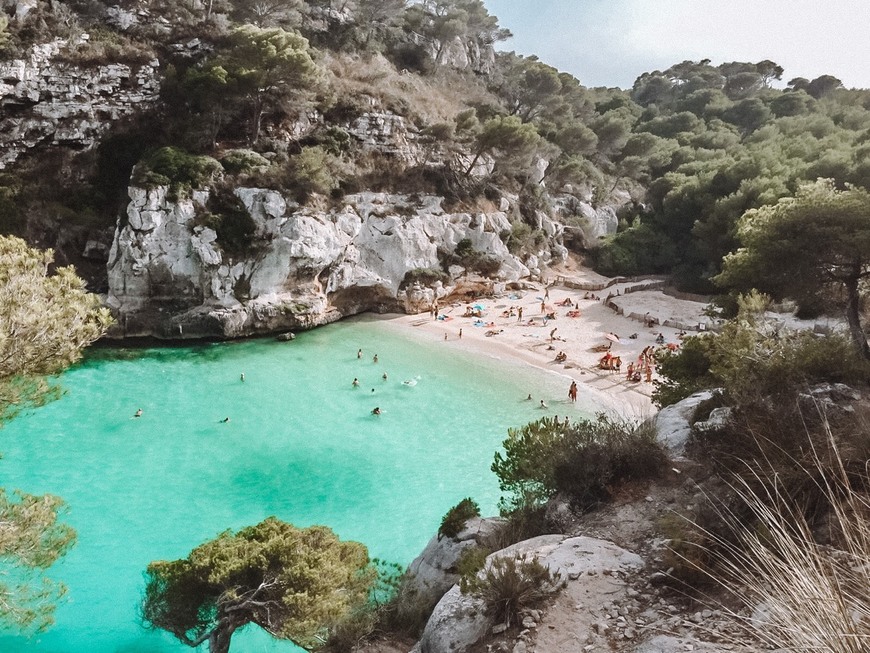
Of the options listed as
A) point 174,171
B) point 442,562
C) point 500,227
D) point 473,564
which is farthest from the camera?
point 500,227

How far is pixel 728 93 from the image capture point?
65750mm

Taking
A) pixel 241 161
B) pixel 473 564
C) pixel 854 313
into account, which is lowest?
pixel 473 564

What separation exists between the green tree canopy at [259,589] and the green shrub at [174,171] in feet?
69.1

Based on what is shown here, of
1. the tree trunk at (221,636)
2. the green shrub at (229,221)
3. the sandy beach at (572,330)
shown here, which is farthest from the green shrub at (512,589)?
the green shrub at (229,221)

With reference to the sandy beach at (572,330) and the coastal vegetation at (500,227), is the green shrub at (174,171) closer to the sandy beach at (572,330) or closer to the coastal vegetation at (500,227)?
the coastal vegetation at (500,227)

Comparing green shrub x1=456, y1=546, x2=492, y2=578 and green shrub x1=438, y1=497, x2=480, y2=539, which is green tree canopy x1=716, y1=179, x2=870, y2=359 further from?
green shrub x1=456, y1=546, x2=492, y2=578

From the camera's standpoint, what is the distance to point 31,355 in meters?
5.99

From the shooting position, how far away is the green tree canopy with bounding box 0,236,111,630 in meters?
5.84

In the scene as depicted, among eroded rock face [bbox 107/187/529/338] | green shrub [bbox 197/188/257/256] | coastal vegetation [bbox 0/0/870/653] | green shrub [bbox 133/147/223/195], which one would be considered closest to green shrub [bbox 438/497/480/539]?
coastal vegetation [bbox 0/0/870/653]

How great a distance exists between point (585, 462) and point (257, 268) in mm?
21237

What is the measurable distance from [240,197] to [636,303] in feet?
80.7

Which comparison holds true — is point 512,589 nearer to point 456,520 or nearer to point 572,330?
point 456,520

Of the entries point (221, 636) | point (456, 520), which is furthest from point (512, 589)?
point (221, 636)

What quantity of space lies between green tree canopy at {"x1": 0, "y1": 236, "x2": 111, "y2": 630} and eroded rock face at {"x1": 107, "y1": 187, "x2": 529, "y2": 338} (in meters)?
17.9
